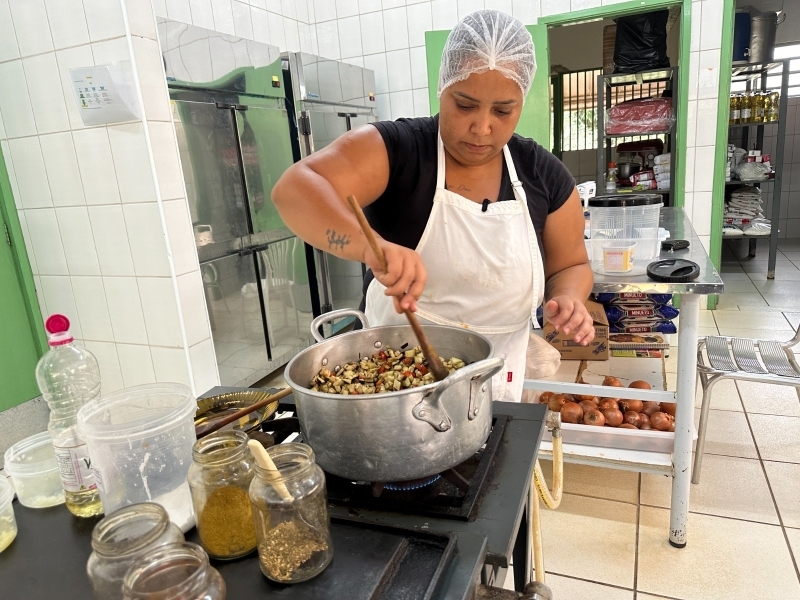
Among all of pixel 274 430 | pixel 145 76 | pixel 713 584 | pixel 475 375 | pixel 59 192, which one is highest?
pixel 145 76

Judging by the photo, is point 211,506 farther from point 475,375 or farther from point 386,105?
point 386,105

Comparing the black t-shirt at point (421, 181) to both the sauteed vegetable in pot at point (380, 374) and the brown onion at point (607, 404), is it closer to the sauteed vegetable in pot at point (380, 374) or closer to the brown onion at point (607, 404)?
the sauteed vegetable in pot at point (380, 374)

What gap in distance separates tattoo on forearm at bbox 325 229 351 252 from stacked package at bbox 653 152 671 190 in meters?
3.96

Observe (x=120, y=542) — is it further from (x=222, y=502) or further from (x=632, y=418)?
(x=632, y=418)

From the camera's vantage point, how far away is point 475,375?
702 millimetres

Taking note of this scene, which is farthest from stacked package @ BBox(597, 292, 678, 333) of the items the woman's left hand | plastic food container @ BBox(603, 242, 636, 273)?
the woman's left hand

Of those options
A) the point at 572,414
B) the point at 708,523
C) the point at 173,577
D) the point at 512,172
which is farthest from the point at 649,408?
the point at 173,577

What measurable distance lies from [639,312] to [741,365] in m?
0.40

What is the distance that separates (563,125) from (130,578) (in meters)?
7.22

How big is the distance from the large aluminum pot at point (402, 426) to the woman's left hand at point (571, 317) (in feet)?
1.60

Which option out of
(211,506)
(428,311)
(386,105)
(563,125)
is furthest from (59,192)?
(563,125)

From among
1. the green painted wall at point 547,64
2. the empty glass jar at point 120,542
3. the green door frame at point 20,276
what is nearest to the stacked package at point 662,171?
the green painted wall at point 547,64

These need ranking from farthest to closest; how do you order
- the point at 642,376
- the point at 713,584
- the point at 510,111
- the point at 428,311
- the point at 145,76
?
1. the point at 642,376
2. the point at 145,76
3. the point at 713,584
4. the point at 428,311
5. the point at 510,111

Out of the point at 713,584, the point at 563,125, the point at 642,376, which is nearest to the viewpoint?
the point at 713,584
